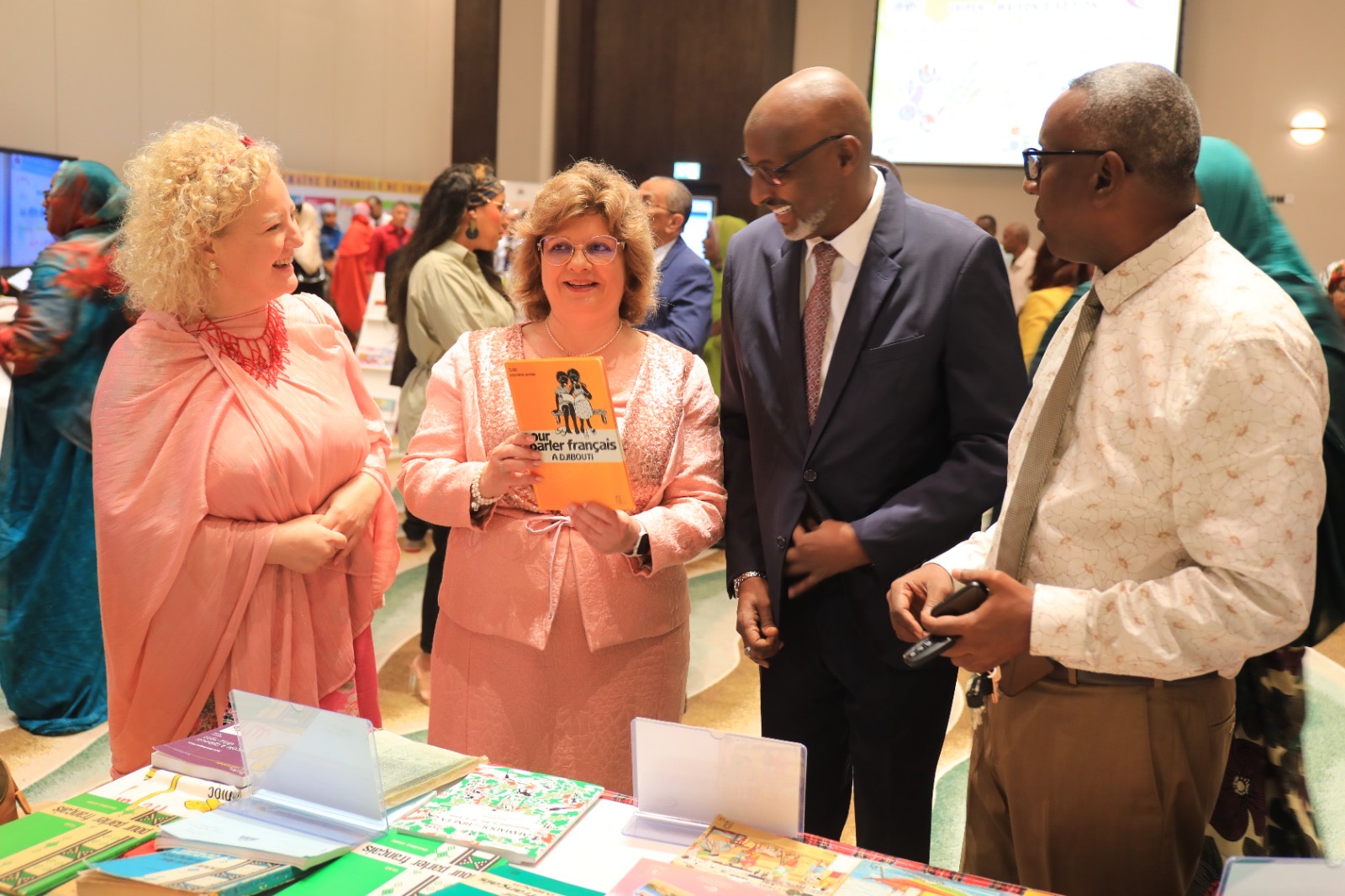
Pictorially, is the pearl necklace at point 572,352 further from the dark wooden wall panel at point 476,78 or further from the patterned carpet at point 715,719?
the dark wooden wall panel at point 476,78

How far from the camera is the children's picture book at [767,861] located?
1377mm

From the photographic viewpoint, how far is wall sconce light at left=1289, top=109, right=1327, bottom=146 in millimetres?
8906

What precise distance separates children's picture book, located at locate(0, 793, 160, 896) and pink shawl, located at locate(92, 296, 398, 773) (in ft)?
1.72

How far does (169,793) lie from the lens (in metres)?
1.64

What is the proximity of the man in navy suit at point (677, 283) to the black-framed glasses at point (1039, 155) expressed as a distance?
103 inches

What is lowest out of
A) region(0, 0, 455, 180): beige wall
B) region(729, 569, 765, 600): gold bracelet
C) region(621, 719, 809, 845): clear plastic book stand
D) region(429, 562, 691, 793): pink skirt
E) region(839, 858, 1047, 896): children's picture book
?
region(429, 562, 691, 793): pink skirt

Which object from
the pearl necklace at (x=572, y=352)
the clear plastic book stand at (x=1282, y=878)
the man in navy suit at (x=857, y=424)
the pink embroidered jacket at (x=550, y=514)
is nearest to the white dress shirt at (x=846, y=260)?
the man in navy suit at (x=857, y=424)

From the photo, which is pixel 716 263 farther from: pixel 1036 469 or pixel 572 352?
pixel 1036 469

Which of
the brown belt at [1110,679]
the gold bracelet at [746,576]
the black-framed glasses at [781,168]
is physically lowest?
the gold bracelet at [746,576]

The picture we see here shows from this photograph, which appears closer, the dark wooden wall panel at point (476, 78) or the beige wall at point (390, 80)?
the beige wall at point (390, 80)

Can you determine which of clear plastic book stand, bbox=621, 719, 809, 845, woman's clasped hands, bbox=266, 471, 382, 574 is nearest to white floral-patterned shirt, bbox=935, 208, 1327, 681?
clear plastic book stand, bbox=621, 719, 809, 845

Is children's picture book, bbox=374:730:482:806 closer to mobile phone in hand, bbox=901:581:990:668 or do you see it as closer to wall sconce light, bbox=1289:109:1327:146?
mobile phone in hand, bbox=901:581:990:668

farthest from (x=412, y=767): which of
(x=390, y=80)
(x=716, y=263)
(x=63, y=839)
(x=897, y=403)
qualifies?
(x=390, y=80)

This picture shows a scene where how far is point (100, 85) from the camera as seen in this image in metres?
7.18
